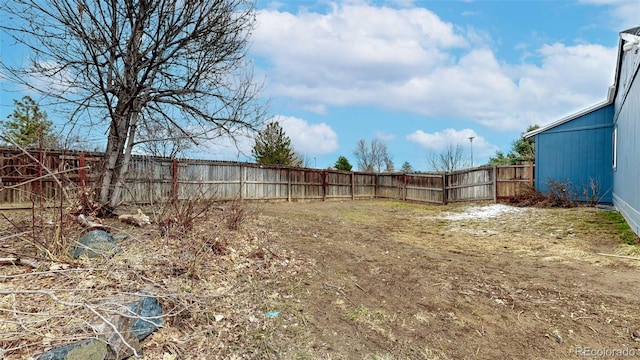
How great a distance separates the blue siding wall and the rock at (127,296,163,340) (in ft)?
39.4

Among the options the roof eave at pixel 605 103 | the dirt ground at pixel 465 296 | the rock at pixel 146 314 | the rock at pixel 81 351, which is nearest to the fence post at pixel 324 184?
the roof eave at pixel 605 103

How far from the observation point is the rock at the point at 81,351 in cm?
185

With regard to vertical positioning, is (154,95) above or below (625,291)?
above

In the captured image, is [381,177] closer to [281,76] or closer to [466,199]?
[466,199]

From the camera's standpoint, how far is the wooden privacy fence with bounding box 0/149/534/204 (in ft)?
24.1

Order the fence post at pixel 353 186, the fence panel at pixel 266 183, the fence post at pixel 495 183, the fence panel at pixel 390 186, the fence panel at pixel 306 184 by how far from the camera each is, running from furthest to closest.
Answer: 1. the fence panel at pixel 390 186
2. the fence post at pixel 353 186
3. the fence panel at pixel 306 184
4. the fence post at pixel 495 183
5. the fence panel at pixel 266 183

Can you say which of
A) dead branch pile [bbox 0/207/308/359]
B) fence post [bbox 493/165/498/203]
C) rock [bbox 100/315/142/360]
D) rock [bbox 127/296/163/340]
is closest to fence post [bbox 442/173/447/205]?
fence post [bbox 493/165/498/203]

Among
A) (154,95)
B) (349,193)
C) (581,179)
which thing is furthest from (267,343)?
(349,193)

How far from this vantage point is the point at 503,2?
6.96 meters

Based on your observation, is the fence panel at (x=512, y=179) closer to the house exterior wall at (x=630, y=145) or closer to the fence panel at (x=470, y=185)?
the fence panel at (x=470, y=185)

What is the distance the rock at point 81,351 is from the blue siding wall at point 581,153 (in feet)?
40.7

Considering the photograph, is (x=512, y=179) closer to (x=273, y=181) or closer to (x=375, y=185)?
(x=375, y=185)

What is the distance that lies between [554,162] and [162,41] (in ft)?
39.1

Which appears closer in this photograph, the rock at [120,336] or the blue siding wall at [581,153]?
the rock at [120,336]
